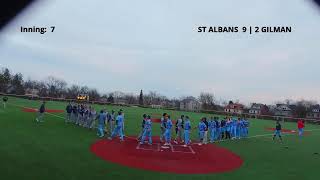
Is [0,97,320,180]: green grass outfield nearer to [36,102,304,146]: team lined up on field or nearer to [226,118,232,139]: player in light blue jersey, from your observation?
[36,102,304,146]: team lined up on field

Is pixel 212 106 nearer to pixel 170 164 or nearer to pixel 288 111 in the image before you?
pixel 288 111

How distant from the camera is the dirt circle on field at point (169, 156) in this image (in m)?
14.5

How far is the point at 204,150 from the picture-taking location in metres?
19.8

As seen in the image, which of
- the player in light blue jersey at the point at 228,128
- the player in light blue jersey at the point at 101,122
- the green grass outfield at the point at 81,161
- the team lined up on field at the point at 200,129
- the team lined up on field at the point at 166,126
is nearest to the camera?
the green grass outfield at the point at 81,161

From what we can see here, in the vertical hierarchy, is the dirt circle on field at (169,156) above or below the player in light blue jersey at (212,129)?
below

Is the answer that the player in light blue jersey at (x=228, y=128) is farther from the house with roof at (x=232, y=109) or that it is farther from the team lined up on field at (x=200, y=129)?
the house with roof at (x=232, y=109)

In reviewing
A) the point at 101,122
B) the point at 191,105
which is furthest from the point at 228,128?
the point at 191,105

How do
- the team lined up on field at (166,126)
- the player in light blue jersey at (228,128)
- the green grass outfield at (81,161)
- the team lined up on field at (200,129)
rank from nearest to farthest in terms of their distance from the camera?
the green grass outfield at (81,161) < the team lined up on field at (200,129) < the team lined up on field at (166,126) < the player in light blue jersey at (228,128)

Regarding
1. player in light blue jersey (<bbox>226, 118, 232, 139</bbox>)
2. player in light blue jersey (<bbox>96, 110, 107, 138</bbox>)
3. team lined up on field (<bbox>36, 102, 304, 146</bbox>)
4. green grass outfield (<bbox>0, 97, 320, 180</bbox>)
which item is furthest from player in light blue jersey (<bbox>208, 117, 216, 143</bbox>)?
player in light blue jersey (<bbox>96, 110, 107, 138</bbox>)

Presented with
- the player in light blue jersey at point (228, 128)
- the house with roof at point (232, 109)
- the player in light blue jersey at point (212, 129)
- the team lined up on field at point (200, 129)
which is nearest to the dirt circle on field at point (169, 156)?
the team lined up on field at point (200, 129)

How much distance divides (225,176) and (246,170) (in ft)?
5.42

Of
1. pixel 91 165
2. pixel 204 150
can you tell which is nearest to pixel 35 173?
pixel 91 165

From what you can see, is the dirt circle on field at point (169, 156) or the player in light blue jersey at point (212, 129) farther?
the player in light blue jersey at point (212, 129)

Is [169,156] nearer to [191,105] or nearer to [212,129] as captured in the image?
[212,129]
